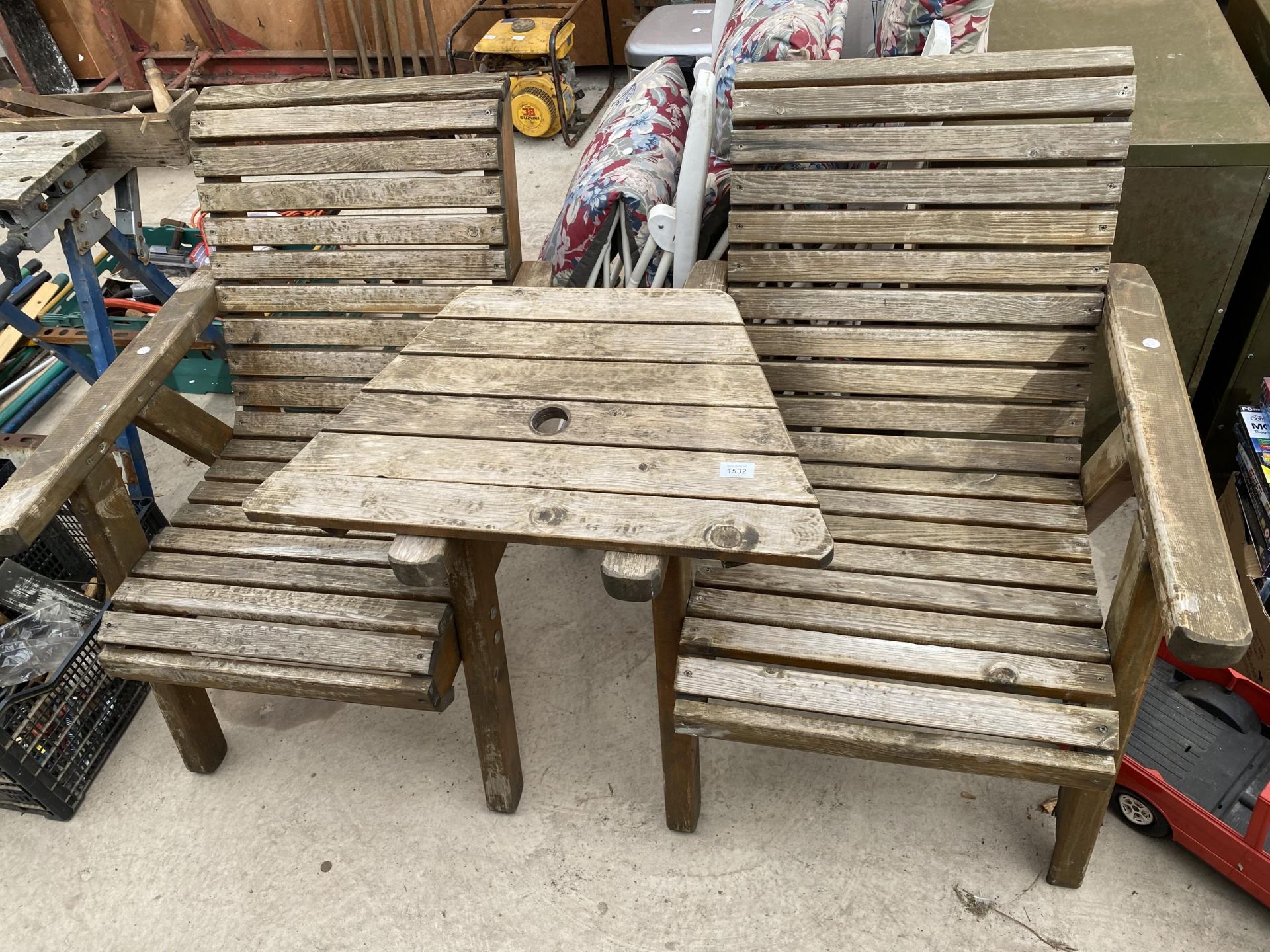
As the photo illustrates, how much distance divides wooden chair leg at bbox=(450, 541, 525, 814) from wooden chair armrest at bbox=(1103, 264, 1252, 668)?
1.07 meters

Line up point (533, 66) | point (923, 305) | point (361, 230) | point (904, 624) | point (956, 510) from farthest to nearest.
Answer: point (533, 66) < point (361, 230) < point (923, 305) < point (956, 510) < point (904, 624)

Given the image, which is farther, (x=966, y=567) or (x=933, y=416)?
(x=933, y=416)

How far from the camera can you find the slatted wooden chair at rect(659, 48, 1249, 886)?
1.54 meters

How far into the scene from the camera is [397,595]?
183cm

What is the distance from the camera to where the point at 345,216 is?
2.21 m

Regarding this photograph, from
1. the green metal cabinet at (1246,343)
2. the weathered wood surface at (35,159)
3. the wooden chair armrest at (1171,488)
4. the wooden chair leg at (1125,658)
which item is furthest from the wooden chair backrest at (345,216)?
the green metal cabinet at (1246,343)

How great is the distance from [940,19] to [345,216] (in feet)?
4.69

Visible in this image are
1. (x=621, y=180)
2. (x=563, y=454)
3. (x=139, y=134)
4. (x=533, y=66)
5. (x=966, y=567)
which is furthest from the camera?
(x=533, y=66)

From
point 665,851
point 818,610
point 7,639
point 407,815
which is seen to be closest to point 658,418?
point 818,610

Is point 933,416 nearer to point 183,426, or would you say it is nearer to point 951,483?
point 951,483

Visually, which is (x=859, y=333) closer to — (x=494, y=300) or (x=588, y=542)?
(x=494, y=300)

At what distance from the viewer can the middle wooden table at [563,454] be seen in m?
1.39

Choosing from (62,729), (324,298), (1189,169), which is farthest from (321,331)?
(1189,169)

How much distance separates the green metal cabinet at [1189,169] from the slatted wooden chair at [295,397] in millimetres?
1483
